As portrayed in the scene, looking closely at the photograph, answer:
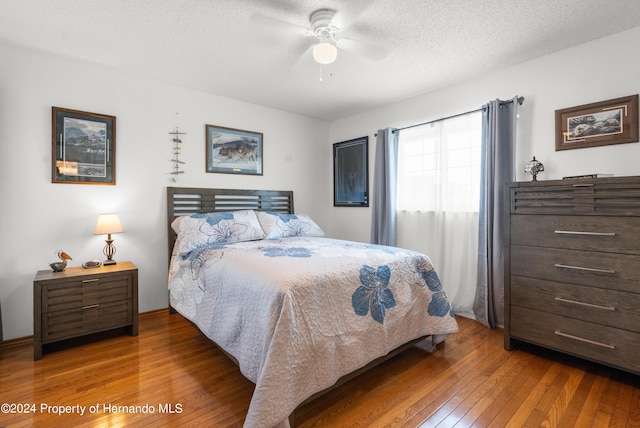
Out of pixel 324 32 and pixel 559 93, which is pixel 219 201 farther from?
pixel 559 93

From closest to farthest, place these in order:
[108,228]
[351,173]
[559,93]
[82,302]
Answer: [82,302] < [559,93] < [108,228] < [351,173]

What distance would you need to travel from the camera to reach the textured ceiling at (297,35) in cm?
198

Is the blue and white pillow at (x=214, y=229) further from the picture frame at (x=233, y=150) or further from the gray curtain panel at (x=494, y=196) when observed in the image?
the gray curtain panel at (x=494, y=196)

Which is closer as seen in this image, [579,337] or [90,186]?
[579,337]

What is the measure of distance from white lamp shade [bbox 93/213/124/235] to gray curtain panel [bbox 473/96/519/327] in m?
3.37

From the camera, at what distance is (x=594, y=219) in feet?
6.52

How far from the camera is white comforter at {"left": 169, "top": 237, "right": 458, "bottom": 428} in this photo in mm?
1474

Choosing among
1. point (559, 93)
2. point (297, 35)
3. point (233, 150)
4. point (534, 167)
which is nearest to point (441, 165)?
point (534, 167)

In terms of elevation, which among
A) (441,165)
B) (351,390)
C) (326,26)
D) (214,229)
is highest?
(326,26)

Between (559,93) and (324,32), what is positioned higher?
(324,32)

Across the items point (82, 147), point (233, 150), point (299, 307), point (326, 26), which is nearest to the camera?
point (299, 307)

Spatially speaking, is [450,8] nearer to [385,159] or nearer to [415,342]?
[385,159]

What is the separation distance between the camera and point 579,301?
2045 mm

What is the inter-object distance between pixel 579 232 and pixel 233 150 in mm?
3396
